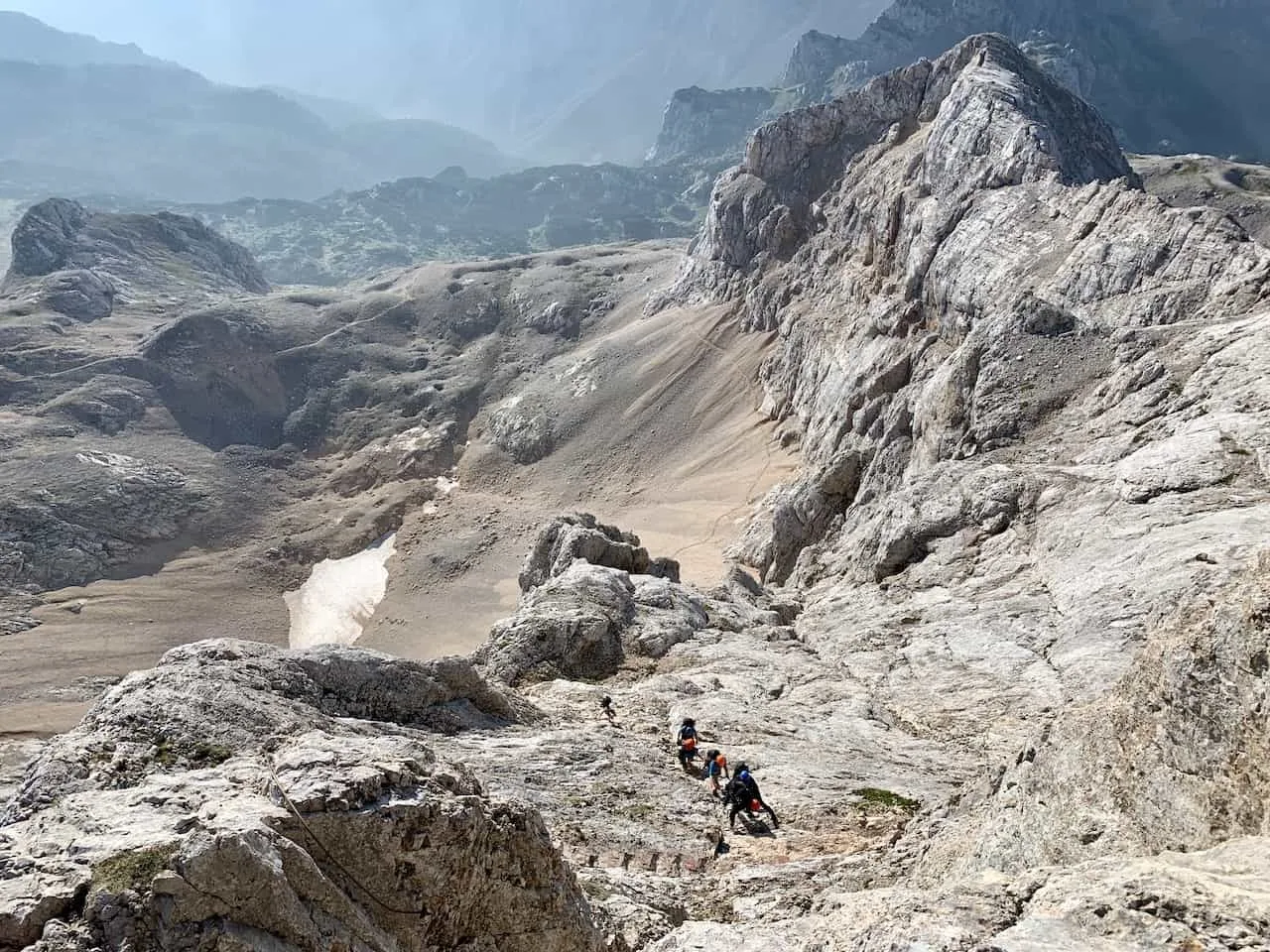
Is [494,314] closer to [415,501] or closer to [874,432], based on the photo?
[415,501]

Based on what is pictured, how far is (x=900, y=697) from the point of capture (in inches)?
874

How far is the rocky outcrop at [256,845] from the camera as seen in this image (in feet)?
22.5

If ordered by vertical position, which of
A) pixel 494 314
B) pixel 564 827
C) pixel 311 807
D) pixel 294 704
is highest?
pixel 494 314

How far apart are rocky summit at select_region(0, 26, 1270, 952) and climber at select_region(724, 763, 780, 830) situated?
1.47 ft

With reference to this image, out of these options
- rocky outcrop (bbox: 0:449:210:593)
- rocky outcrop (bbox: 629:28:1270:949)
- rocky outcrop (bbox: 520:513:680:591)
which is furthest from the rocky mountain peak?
rocky outcrop (bbox: 0:449:210:593)

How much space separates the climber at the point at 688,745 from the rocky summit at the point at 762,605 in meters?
0.65

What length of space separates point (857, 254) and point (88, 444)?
67.9m

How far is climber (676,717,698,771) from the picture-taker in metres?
17.6

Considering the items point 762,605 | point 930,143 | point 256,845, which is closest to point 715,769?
point 256,845

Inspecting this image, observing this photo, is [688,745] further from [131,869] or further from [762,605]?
[762,605]

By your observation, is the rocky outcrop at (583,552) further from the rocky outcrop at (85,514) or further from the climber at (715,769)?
the rocky outcrop at (85,514)

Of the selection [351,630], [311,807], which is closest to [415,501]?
[351,630]

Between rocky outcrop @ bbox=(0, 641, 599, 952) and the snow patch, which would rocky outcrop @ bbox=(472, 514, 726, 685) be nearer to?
rocky outcrop @ bbox=(0, 641, 599, 952)

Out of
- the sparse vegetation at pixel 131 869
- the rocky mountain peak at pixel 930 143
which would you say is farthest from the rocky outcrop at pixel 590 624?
the rocky mountain peak at pixel 930 143
